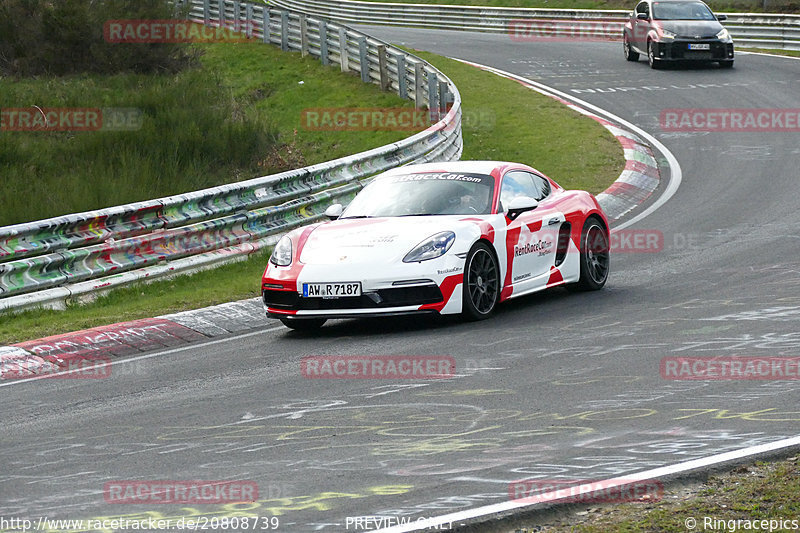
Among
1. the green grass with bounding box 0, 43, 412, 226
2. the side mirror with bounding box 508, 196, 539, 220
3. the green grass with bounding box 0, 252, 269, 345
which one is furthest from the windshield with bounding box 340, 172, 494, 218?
the green grass with bounding box 0, 43, 412, 226

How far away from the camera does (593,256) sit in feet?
40.6

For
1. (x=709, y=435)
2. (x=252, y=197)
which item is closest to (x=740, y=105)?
(x=252, y=197)

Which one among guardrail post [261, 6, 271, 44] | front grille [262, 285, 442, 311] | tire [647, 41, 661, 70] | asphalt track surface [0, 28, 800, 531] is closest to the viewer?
asphalt track surface [0, 28, 800, 531]

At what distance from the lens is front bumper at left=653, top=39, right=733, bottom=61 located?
101 ft

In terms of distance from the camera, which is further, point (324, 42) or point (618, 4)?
point (618, 4)

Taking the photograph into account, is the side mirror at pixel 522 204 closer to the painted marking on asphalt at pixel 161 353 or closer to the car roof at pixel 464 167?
the car roof at pixel 464 167

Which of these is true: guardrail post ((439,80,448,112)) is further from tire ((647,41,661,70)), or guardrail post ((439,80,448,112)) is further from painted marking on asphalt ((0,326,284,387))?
painted marking on asphalt ((0,326,284,387))

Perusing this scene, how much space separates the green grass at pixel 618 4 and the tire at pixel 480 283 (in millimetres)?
31664

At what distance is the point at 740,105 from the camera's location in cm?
2595

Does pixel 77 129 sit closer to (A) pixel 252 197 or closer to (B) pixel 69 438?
(A) pixel 252 197

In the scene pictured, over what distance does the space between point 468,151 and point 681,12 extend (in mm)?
11742

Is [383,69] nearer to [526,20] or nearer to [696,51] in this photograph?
[696,51]

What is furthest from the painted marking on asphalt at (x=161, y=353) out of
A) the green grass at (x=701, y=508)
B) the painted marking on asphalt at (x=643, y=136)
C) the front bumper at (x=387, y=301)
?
the painted marking on asphalt at (x=643, y=136)

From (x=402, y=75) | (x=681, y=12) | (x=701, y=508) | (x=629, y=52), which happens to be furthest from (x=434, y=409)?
(x=629, y=52)
